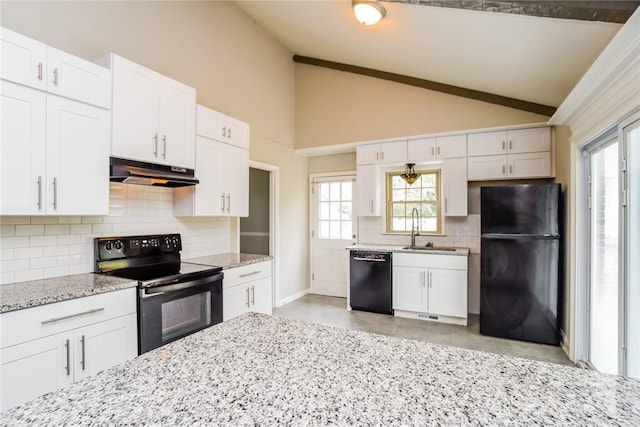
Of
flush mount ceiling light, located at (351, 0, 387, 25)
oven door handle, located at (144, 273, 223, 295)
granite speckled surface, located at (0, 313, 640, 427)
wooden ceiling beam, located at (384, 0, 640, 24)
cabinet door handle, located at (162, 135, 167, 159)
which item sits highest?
flush mount ceiling light, located at (351, 0, 387, 25)

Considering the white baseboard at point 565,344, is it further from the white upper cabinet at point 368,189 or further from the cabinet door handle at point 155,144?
the cabinet door handle at point 155,144

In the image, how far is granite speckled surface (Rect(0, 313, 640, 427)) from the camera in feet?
2.17

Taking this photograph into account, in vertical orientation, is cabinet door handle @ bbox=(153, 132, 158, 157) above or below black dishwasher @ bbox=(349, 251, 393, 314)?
above

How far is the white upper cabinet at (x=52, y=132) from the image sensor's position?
1721 mm

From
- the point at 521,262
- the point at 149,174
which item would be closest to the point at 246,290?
the point at 149,174

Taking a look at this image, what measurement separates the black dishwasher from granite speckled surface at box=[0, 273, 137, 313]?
9.48 feet

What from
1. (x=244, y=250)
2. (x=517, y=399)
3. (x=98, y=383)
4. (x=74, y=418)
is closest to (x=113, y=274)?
(x=98, y=383)

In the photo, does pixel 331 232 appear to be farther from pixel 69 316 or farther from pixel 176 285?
pixel 69 316

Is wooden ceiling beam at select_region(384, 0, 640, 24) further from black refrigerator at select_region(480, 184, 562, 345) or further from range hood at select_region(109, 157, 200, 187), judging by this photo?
range hood at select_region(109, 157, 200, 187)

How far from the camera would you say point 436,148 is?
13.7 ft

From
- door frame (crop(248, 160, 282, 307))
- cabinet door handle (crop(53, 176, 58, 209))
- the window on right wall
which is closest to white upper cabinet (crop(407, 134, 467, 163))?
the window on right wall

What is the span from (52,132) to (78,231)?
756 millimetres

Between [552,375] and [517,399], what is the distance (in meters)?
0.20

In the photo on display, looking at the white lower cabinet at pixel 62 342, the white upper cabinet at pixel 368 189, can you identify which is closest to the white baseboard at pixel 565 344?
the white upper cabinet at pixel 368 189
